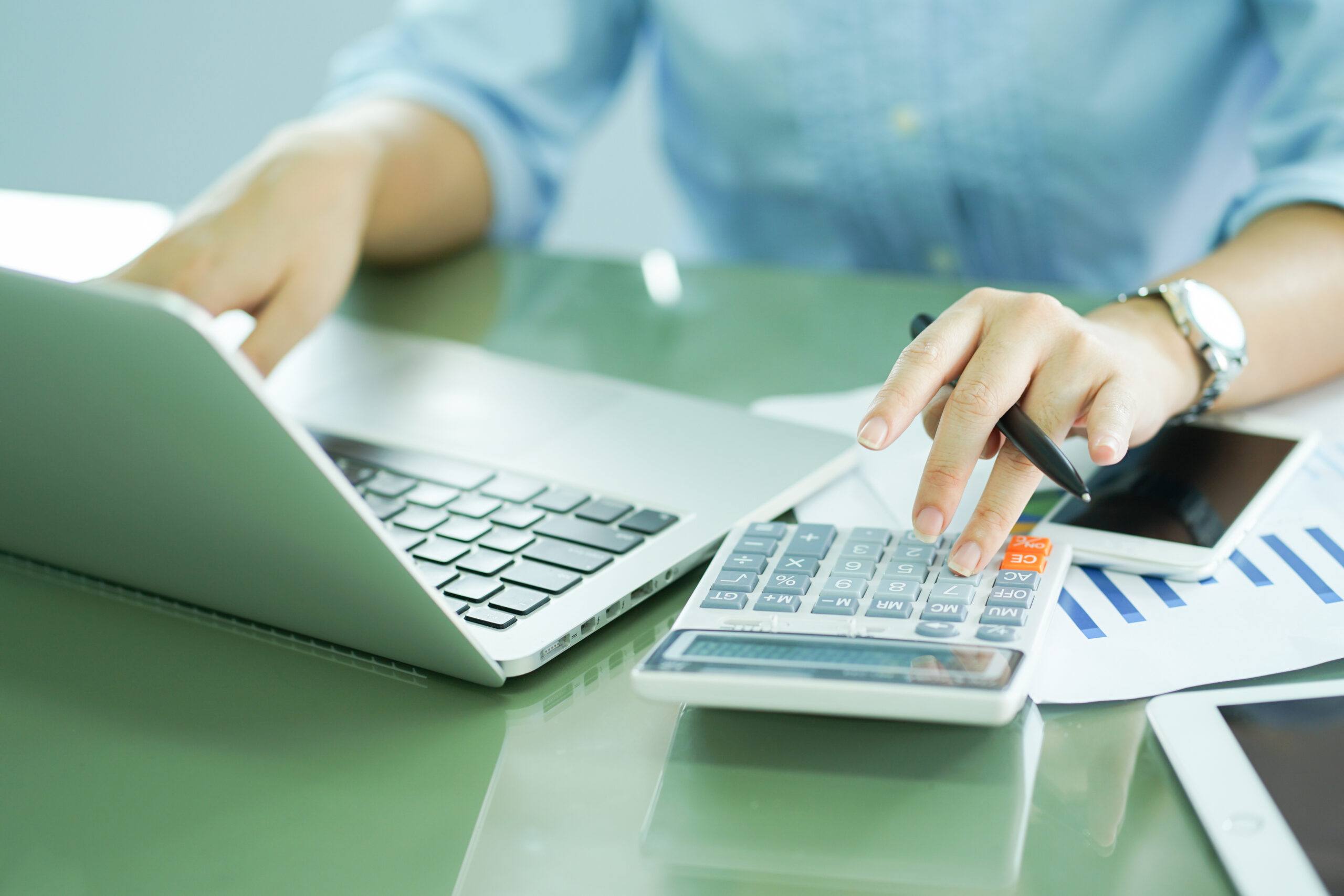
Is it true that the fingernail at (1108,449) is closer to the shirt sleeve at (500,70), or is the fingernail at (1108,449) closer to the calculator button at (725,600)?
the calculator button at (725,600)

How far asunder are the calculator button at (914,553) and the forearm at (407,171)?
40cm

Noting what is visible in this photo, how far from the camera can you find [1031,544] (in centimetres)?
34

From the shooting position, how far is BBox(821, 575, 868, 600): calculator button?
31 centimetres

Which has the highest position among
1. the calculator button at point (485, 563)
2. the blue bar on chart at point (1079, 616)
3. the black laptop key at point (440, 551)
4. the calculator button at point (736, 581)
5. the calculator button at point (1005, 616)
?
the calculator button at point (1005, 616)

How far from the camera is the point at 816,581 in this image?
1.08ft

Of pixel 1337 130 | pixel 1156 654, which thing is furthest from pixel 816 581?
pixel 1337 130

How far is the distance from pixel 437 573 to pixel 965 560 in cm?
17

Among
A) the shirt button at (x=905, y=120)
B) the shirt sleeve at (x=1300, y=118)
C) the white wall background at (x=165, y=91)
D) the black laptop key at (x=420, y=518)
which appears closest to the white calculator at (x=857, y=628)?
the black laptop key at (x=420, y=518)

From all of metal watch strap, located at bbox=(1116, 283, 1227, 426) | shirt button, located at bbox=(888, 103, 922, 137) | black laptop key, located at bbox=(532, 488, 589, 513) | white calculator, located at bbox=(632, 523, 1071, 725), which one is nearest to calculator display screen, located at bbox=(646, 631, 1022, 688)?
white calculator, located at bbox=(632, 523, 1071, 725)

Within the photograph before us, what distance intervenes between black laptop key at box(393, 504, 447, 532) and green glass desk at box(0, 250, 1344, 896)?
5cm

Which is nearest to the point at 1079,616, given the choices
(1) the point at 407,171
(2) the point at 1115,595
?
(2) the point at 1115,595

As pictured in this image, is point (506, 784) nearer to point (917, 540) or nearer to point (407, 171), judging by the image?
point (917, 540)

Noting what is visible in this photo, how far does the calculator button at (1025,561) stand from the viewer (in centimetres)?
32

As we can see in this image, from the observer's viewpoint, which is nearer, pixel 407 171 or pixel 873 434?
pixel 873 434
